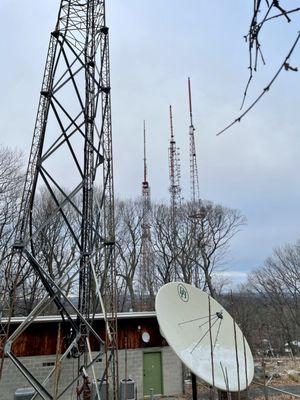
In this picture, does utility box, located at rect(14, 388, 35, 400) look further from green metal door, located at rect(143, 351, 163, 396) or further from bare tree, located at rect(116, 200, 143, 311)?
bare tree, located at rect(116, 200, 143, 311)

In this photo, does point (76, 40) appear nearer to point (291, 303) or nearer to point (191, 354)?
point (191, 354)

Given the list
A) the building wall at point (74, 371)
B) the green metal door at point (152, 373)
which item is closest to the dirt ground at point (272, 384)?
the building wall at point (74, 371)

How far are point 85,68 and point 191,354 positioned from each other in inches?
378

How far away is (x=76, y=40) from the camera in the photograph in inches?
515

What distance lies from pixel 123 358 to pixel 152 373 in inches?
61.2

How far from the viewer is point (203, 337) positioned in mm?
9891

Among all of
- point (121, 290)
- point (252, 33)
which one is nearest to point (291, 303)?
point (121, 290)

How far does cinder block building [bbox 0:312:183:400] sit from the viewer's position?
14633 millimetres

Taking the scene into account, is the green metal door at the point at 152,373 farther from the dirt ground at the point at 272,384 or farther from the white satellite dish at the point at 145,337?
the dirt ground at the point at 272,384

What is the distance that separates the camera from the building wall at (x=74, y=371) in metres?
14.2

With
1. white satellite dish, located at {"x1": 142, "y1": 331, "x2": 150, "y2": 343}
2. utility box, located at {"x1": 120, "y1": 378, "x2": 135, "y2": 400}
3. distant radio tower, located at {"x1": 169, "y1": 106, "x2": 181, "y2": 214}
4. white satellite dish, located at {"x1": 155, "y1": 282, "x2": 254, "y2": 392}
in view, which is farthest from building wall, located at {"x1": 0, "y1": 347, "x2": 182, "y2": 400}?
distant radio tower, located at {"x1": 169, "y1": 106, "x2": 181, "y2": 214}

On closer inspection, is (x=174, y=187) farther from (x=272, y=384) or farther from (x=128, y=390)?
(x=128, y=390)

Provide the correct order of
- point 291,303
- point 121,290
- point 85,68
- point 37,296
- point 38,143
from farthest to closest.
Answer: point 291,303 → point 121,290 → point 37,296 → point 85,68 → point 38,143

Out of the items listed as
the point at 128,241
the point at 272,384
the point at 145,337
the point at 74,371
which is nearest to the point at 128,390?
the point at 74,371
